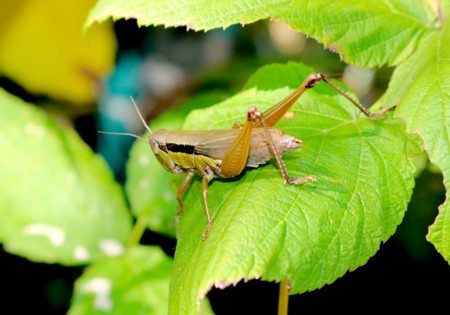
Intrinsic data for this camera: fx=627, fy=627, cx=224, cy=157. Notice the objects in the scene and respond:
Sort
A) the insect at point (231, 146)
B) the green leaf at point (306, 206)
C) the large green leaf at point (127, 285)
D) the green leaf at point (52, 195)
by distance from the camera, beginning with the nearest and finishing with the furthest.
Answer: the green leaf at point (306, 206) → the insect at point (231, 146) → the large green leaf at point (127, 285) → the green leaf at point (52, 195)

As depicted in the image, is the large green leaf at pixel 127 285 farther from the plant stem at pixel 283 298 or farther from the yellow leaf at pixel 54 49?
the yellow leaf at pixel 54 49

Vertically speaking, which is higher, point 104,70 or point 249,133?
point 249,133

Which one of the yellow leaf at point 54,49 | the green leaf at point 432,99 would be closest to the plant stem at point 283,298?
the green leaf at point 432,99

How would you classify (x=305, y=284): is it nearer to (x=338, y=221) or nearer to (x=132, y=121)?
(x=338, y=221)

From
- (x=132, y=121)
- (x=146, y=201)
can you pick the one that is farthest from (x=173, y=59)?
(x=146, y=201)

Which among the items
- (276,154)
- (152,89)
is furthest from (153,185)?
(152,89)
